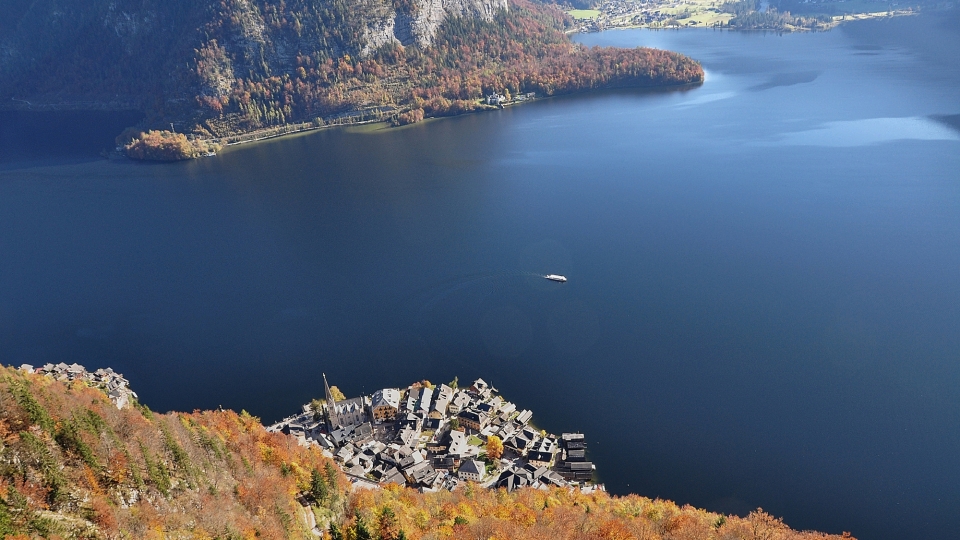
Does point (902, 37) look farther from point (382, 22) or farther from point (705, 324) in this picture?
point (705, 324)

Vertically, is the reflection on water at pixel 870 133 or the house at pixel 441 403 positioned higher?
the reflection on water at pixel 870 133

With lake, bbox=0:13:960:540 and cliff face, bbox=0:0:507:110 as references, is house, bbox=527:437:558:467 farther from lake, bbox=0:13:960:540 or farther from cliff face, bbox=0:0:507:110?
cliff face, bbox=0:0:507:110

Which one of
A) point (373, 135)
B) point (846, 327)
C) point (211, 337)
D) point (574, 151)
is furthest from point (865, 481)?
point (373, 135)

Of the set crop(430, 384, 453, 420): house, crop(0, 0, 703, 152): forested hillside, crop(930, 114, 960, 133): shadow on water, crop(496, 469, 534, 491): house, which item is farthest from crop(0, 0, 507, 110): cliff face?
crop(496, 469, 534, 491): house

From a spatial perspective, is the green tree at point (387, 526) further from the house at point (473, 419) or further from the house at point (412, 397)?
the house at point (412, 397)

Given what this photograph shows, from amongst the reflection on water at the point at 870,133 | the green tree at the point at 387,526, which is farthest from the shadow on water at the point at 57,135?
the reflection on water at the point at 870,133

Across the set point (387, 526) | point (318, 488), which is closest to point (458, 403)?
point (318, 488)
